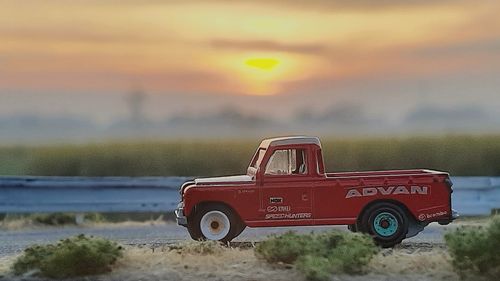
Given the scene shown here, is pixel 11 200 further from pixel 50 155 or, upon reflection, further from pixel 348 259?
pixel 348 259

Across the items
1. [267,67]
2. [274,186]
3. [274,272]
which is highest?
[267,67]

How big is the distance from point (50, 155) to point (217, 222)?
4.90 m

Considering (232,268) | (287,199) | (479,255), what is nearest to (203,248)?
(232,268)

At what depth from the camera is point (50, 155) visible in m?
13.4

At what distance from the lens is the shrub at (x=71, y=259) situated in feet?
25.7

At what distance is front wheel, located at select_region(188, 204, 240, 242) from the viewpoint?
9336mm

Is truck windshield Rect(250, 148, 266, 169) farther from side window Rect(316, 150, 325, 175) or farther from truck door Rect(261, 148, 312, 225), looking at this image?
side window Rect(316, 150, 325, 175)

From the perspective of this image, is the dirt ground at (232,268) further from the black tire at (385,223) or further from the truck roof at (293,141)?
the truck roof at (293,141)

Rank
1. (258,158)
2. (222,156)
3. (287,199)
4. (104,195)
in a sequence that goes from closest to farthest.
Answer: (287,199) → (258,158) → (222,156) → (104,195)

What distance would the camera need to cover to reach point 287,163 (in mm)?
9648

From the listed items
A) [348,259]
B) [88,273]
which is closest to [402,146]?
[348,259]

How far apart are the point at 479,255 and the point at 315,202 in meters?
2.01

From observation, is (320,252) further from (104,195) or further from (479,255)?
(104,195)

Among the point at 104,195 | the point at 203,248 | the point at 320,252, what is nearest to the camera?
the point at 320,252
